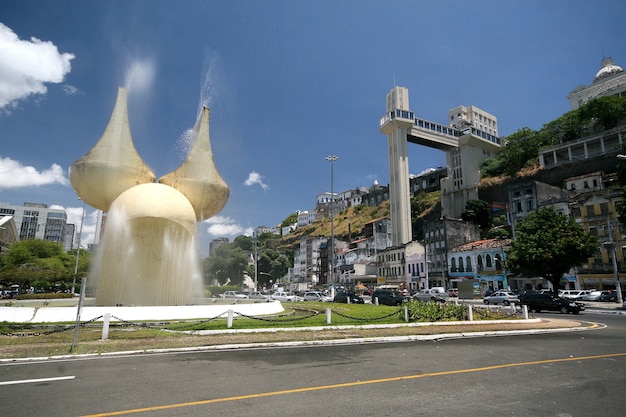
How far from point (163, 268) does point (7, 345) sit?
883 cm

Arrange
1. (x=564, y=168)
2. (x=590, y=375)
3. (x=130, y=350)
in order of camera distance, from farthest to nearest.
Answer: (x=564, y=168) < (x=130, y=350) < (x=590, y=375)

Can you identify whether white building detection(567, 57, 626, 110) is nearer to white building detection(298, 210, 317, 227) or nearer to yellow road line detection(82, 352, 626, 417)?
white building detection(298, 210, 317, 227)

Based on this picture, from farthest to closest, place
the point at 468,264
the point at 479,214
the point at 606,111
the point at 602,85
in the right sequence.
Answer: the point at 602,85
the point at 479,214
the point at 606,111
the point at 468,264

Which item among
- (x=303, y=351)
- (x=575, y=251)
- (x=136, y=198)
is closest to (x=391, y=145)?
(x=575, y=251)

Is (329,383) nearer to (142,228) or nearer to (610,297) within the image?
(142,228)

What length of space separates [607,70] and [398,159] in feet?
220

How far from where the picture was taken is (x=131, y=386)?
7.55m

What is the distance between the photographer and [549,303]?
94.6 ft

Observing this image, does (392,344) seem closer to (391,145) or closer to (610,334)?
(610,334)

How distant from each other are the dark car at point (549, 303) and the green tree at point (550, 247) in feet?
29.4

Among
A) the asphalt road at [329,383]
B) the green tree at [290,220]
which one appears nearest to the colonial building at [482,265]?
the asphalt road at [329,383]

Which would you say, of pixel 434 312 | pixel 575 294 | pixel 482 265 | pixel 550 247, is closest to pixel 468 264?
pixel 482 265

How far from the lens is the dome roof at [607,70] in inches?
4047

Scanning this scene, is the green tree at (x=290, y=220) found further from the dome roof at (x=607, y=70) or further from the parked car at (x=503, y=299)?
the parked car at (x=503, y=299)
